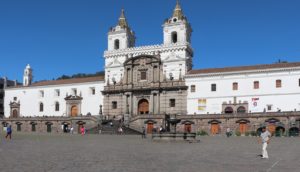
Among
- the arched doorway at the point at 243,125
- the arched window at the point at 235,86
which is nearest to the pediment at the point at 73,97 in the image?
the arched window at the point at 235,86

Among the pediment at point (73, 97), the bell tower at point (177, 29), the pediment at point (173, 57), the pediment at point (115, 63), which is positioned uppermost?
the bell tower at point (177, 29)

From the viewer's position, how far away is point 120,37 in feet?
214

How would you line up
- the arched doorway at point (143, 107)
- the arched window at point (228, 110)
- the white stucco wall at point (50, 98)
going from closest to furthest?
the arched window at point (228, 110) → the arched doorway at point (143, 107) → the white stucco wall at point (50, 98)

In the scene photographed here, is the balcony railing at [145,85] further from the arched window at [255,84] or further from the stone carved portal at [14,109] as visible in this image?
the stone carved portal at [14,109]

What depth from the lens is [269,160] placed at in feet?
54.3

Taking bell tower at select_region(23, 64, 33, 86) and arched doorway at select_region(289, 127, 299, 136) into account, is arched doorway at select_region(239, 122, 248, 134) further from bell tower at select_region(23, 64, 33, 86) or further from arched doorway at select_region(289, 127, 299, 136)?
bell tower at select_region(23, 64, 33, 86)

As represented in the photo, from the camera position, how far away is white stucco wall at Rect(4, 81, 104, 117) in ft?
210

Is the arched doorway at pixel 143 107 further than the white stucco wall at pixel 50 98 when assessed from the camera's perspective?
No

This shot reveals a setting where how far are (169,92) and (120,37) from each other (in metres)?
14.1

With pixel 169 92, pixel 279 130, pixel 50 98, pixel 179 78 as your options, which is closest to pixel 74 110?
pixel 50 98

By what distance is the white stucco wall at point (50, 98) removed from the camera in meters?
64.1

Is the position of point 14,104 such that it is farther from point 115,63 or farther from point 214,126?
point 214,126

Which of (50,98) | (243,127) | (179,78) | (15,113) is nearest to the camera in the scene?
(243,127)

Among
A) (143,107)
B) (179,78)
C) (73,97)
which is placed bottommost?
(143,107)
